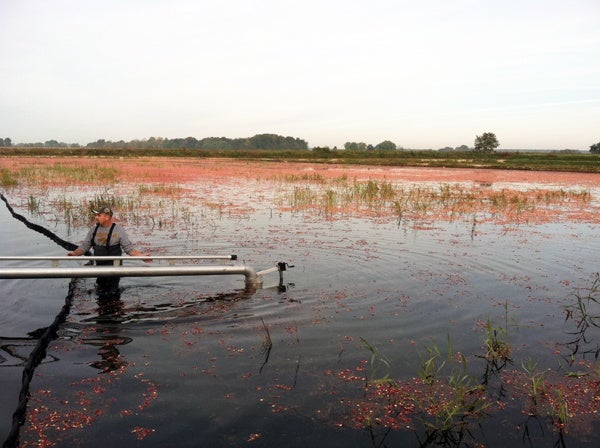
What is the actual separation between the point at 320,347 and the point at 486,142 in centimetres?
10941

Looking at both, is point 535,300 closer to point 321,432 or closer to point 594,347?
point 594,347

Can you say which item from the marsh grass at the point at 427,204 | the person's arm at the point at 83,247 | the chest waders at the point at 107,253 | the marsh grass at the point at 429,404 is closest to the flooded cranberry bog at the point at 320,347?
the marsh grass at the point at 429,404

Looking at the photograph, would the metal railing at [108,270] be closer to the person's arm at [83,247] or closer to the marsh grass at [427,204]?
the person's arm at [83,247]

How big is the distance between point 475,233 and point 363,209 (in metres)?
5.59

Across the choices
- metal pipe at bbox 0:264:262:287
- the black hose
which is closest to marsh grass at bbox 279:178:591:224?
metal pipe at bbox 0:264:262:287

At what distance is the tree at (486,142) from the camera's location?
10319 cm

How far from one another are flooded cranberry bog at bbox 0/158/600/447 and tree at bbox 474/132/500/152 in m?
98.3

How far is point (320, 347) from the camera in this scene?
20.5ft

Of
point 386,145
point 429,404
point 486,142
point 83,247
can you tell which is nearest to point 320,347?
point 429,404

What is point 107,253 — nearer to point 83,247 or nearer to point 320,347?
point 83,247

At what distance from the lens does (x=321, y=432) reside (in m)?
4.38

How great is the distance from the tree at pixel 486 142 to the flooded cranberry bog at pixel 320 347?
9832cm

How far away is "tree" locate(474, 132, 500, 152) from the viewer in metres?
103

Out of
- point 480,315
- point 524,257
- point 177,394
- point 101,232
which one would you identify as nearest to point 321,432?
point 177,394
